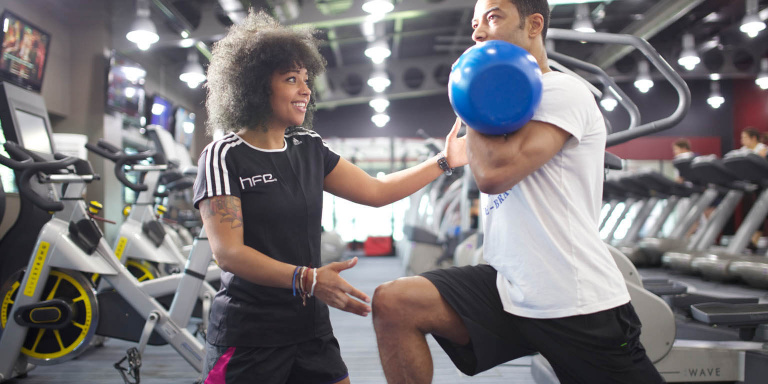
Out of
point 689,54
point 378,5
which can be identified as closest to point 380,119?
point 689,54

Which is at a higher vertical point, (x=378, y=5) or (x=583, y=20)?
(x=583, y=20)

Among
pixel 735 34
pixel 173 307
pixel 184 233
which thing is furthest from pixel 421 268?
pixel 735 34

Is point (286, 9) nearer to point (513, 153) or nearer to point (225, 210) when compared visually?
point (225, 210)

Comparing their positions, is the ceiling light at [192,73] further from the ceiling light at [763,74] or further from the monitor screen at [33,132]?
the ceiling light at [763,74]

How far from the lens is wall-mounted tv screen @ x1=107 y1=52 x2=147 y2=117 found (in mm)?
7598

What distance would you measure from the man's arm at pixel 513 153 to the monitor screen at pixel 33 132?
3.15 meters

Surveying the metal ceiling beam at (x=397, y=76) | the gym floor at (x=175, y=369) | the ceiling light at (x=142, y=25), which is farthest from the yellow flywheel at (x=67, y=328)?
the metal ceiling beam at (x=397, y=76)

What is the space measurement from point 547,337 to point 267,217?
735 mm

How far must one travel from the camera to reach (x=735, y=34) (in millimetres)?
11117

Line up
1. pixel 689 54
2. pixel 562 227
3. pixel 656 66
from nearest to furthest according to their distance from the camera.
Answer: pixel 562 227 < pixel 656 66 < pixel 689 54

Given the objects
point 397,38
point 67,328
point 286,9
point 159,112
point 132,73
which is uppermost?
point 397,38

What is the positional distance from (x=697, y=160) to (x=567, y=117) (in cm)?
647

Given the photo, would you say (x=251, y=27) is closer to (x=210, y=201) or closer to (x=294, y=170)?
(x=294, y=170)

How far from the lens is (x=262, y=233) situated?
1.41 metres
